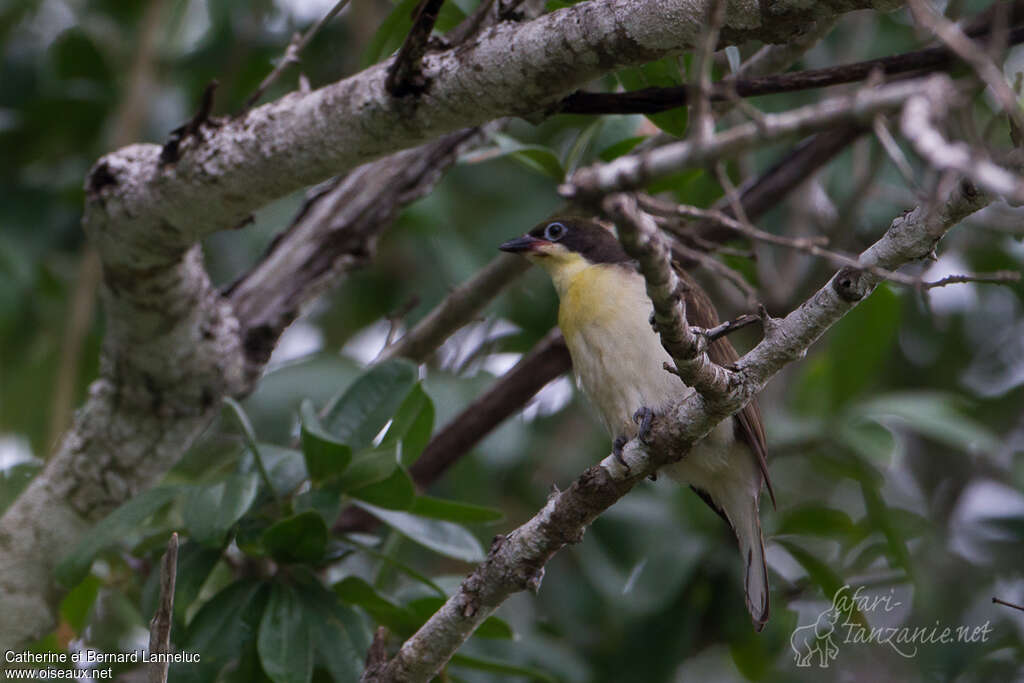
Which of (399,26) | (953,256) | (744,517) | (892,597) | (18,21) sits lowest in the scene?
(892,597)

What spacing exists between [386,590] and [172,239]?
1520mm

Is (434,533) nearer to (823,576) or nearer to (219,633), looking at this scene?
(219,633)

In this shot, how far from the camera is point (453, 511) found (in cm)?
343

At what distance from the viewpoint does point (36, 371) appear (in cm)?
574

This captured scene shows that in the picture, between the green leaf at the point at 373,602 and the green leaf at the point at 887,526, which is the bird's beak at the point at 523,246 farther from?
the green leaf at the point at 887,526

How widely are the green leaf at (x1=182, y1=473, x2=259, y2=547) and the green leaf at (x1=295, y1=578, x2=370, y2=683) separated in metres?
0.38

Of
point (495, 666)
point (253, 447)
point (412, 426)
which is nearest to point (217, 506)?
point (253, 447)

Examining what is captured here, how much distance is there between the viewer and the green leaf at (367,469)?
3.23 meters

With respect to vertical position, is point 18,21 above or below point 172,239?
above

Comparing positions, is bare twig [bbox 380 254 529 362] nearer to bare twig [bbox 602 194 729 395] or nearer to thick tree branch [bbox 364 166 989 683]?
thick tree branch [bbox 364 166 989 683]

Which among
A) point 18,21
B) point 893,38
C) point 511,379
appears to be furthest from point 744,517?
point 18,21

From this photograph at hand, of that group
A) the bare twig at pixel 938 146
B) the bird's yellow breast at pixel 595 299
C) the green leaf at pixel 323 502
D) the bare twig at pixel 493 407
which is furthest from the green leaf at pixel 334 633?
the bare twig at pixel 938 146

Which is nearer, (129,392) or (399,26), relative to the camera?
(399,26)

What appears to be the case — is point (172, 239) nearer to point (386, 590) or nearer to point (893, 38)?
point (386, 590)
